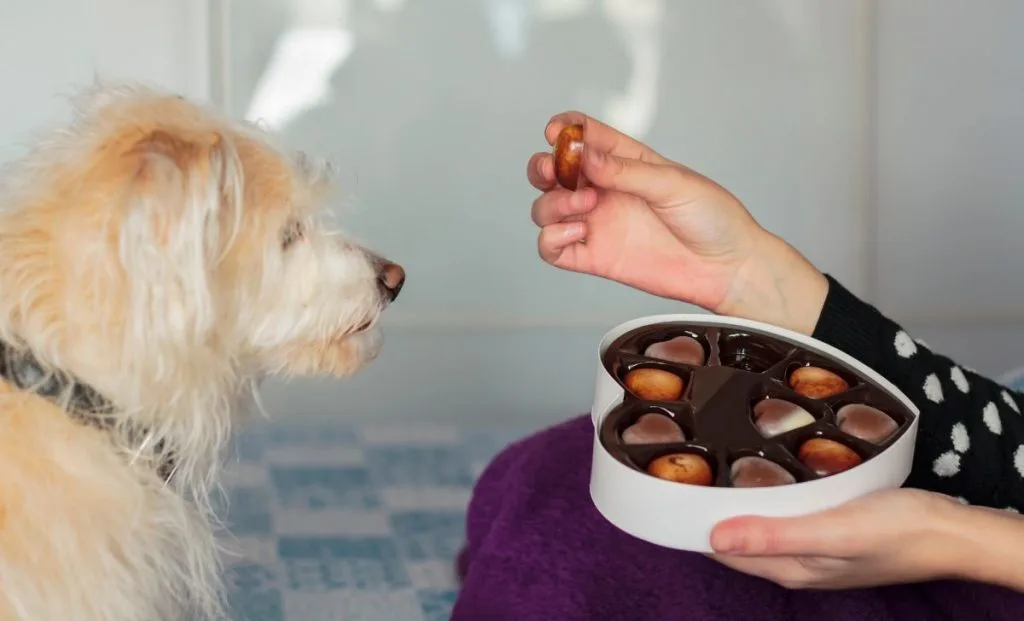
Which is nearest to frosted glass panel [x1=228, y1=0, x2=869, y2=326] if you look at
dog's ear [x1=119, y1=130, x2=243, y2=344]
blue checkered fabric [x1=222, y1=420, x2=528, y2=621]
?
blue checkered fabric [x1=222, y1=420, x2=528, y2=621]

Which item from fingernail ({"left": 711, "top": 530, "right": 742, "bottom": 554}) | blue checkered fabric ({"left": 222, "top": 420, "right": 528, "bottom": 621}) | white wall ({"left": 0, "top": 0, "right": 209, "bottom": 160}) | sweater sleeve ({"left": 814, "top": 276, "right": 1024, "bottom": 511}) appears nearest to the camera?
fingernail ({"left": 711, "top": 530, "right": 742, "bottom": 554})

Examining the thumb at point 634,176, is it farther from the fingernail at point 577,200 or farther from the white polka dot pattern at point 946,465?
the white polka dot pattern at point 946,465

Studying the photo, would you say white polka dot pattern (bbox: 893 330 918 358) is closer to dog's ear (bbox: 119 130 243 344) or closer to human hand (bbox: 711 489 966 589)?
human hand (bbox: 711 489 966 589)

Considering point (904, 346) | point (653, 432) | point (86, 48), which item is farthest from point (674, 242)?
point (86, 48)

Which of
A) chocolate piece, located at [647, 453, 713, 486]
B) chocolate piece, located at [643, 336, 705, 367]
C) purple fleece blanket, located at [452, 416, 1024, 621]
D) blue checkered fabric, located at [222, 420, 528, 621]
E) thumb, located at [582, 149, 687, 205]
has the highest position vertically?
thumb, located at [582, 149, 687, 205]

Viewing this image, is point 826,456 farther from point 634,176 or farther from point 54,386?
point 54,386

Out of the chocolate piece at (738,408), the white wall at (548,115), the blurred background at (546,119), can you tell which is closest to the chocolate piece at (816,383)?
the chocolate piece at (738,408)
